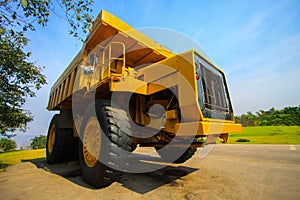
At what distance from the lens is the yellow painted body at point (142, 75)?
98.2 inches

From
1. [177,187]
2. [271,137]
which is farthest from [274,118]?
[177,187]

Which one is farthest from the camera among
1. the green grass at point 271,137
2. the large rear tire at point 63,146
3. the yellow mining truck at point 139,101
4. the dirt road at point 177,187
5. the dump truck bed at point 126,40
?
the green grass at point 271,137

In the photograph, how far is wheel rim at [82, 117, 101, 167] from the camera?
9.44 ft

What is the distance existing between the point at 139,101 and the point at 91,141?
1.22 metres

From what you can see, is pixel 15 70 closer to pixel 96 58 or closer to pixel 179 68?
pixel 96 58

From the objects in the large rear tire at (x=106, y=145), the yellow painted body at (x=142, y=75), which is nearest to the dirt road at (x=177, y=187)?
the large rear tire at (x=106, y=145)

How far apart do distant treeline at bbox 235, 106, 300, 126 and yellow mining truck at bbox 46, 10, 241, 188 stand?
2121 inches

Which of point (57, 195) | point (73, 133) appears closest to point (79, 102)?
point (73, 133)

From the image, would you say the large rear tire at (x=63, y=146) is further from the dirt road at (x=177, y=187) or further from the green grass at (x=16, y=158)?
the dirt road at (x=177, y=187)

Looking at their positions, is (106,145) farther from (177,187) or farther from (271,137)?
(271,137)

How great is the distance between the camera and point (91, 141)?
10.3ft

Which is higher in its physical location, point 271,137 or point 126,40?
point 126,40

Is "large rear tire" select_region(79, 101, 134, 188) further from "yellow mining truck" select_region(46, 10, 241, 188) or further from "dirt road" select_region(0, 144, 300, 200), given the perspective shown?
"dirt road" select_region(0, 144, 300, 200)

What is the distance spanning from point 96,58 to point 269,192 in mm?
4082
